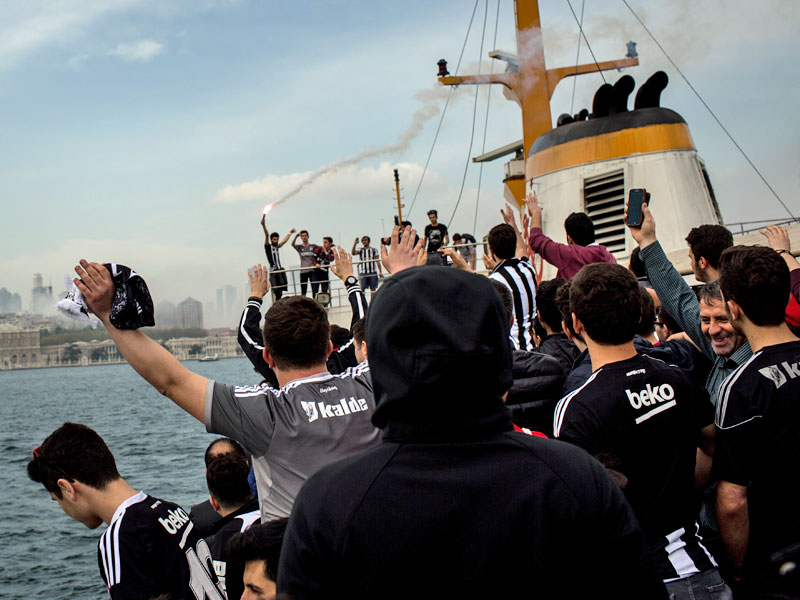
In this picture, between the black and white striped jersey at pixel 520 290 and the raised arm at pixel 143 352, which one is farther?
the black and white striped jersey at pixel 520 290

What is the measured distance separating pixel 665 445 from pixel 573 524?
1.59 meters

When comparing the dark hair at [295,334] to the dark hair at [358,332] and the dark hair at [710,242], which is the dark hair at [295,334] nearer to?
the dark hair at [358,332]

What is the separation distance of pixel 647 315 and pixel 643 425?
4.67ft

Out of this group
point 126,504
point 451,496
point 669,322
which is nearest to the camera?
point 451,496

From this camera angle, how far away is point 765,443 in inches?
115

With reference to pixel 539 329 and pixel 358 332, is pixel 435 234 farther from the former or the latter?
pixel 358 332

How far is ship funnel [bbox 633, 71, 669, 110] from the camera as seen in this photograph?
1427cm

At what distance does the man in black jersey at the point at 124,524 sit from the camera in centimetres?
335

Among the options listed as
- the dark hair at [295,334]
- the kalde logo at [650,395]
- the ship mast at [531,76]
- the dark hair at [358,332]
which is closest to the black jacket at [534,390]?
the kalde logo at [650,395]

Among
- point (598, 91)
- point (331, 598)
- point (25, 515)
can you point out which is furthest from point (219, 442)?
point (25, 515)

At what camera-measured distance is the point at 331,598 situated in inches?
61.7

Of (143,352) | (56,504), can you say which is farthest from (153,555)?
(56,504)

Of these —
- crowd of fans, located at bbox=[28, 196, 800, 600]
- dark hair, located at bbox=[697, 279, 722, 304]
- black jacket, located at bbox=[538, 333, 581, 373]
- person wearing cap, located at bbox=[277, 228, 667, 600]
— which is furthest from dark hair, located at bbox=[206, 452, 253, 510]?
person wearing cap, located at bbox=[277, 228, 667, 600]

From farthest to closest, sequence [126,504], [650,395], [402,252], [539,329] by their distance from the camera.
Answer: [539,329] → [402,252] → [126,504] → [650,395]
